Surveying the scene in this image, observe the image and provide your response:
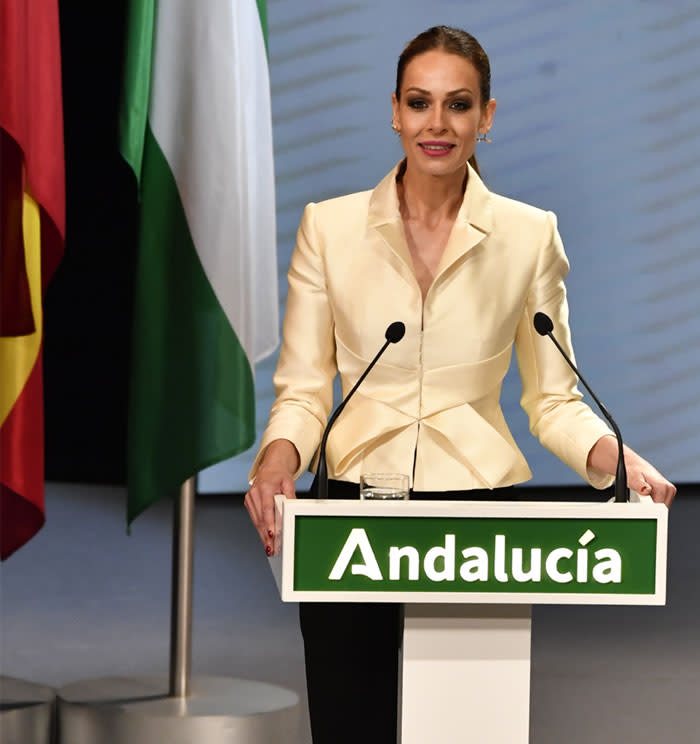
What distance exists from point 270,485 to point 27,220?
143cm

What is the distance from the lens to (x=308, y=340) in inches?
79.3

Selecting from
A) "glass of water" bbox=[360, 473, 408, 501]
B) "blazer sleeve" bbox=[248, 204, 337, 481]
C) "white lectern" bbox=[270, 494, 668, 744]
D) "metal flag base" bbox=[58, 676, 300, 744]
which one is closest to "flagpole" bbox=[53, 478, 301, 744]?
"metal flag base" bbox=[58, 676, 300, 744]

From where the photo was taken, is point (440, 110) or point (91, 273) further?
point (91, 273)

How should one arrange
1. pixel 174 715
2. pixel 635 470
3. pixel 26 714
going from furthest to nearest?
pixel 26 714, pixel 174 715, pixel 635 470

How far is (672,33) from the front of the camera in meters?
6.68

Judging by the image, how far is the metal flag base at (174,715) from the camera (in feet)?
10.5

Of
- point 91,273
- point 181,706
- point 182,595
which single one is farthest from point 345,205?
point 91,273

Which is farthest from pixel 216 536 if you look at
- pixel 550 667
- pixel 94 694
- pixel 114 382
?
pixel 94 694

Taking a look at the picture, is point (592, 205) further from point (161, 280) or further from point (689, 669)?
point (161, 280)

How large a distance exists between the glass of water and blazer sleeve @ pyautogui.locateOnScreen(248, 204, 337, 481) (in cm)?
30

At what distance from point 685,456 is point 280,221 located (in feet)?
8.15

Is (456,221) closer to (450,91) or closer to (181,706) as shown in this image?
(450,91)

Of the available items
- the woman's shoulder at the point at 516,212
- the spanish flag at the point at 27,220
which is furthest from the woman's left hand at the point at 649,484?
the spanish flag at the point at 27,220

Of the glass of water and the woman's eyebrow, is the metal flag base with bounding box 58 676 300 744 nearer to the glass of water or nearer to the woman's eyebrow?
the glass of water
